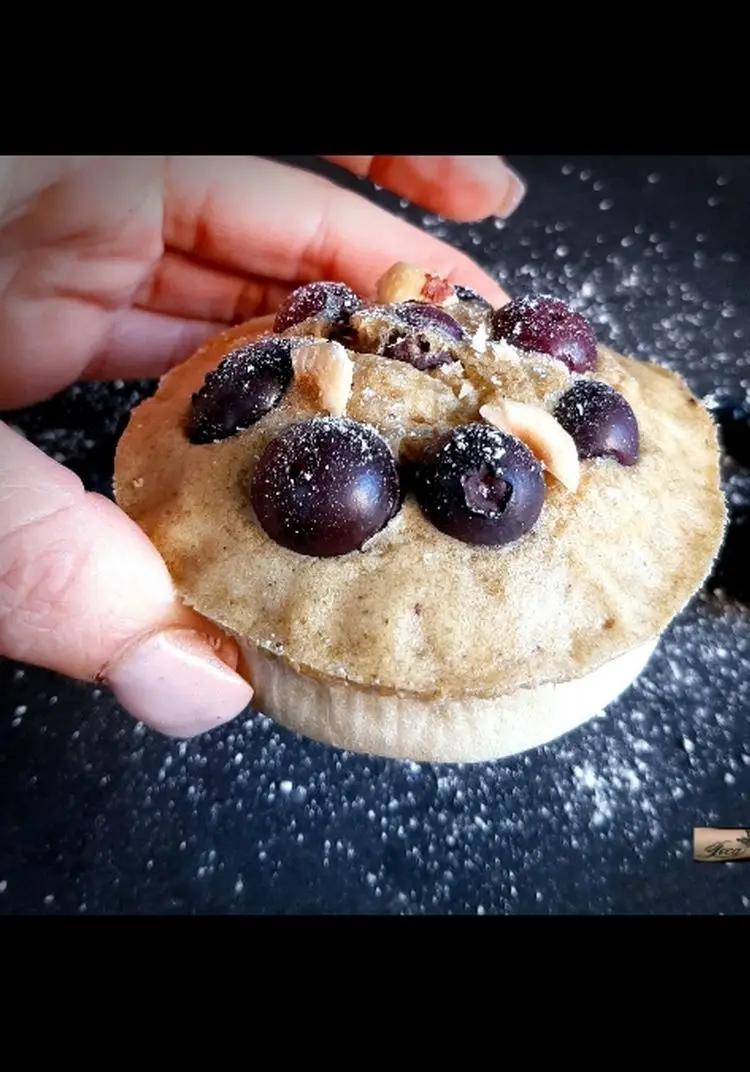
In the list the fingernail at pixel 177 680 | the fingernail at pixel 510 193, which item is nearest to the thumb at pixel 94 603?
the fingernail at pixel 177 680

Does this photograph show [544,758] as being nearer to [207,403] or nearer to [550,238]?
[207,403]

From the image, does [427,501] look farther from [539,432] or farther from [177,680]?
[177,680]

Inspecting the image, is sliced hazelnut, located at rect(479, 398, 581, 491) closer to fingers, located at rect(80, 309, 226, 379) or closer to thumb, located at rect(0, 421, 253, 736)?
thumb, located at rect(0, 421, 253, 736)

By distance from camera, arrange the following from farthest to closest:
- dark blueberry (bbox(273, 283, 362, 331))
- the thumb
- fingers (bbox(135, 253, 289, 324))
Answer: fingers (bbox(135, 253, 289, 324)) → dark blueberry (bbox(273, 283, 362, 331)) → the thumb

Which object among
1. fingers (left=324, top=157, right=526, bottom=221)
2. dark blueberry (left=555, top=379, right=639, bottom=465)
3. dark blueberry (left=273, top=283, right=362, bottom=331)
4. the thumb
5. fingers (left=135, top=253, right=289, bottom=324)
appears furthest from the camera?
fingers (left=135, top=253, right=289, bottom=324)

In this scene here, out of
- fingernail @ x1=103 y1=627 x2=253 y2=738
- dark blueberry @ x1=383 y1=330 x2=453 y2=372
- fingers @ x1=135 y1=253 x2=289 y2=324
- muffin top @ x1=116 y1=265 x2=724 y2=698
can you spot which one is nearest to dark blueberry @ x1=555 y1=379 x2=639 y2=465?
muffin top @ x1=116 y1=265 x2=724 y2=698

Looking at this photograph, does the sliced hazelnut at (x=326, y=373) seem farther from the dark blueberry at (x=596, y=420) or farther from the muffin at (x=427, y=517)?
the dark blueberry at (x=596, y=420)

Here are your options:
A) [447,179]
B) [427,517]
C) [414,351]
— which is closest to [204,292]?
[447,179]
